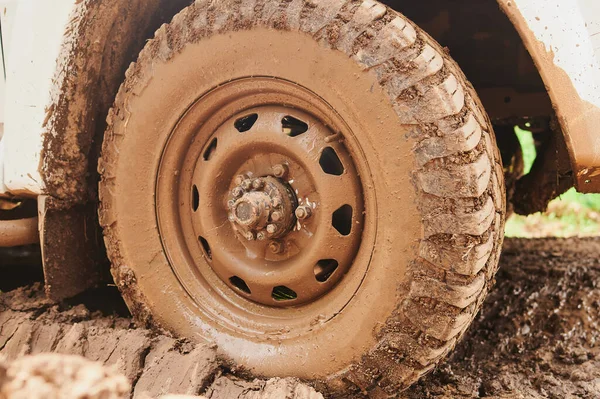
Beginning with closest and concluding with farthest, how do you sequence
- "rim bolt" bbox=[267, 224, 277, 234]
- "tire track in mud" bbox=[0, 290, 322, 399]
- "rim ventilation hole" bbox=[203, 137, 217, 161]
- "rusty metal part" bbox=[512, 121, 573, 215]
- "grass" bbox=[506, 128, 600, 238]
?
"tire track in mud" bbox=[0, 290, 322, 399]
"rim bolt" bbox=[267, 224, 277, 234]
"rim ventilation hole" bbox=[203, 137, 217, 161]
"rusty metal part" bbox=[512, 121, 573, 215]
"grass" bbox=[506, 128, 600, 238]

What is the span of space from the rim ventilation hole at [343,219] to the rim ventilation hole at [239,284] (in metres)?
0.40

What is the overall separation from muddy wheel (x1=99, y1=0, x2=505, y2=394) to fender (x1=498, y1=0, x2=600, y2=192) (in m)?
0.21

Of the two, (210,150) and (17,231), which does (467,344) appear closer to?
(210,150)

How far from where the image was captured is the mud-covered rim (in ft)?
5.30

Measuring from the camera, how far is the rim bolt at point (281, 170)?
1.73 meters

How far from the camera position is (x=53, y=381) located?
1175mm

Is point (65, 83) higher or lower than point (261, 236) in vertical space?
higher

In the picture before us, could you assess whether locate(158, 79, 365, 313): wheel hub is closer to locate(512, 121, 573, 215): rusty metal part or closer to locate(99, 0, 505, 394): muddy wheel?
locate(99, 0, 505, 394): muddy wheel

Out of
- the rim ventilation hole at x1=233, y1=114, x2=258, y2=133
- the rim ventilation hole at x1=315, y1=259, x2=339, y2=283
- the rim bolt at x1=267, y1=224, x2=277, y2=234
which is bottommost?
the rim ventilation hole at x1=315, y1=259, x2=339, y2=283

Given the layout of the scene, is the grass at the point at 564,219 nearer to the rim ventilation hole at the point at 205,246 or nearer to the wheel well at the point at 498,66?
the wheel well at the point at 498,66

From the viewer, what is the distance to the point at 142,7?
2.00 metres

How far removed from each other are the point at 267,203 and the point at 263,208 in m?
0.02

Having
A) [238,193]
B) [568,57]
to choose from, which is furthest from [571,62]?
[238,193]

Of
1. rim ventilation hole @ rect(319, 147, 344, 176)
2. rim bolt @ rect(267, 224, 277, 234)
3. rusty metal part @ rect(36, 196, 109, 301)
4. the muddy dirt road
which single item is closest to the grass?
the muddy dirt road
